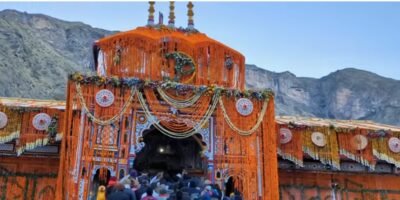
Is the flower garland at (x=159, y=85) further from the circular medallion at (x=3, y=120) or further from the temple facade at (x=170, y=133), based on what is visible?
the circular medallion at (x=3, y=120)

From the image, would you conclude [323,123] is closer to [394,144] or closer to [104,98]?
[394,144]

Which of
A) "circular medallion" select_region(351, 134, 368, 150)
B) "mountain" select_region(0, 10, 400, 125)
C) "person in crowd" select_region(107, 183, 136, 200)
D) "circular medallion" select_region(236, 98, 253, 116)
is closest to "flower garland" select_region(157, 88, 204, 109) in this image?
"circular medallion" select_region(236, 98, 253, 116)

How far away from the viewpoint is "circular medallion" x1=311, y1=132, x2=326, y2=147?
16.3 meters

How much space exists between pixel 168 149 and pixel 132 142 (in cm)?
470

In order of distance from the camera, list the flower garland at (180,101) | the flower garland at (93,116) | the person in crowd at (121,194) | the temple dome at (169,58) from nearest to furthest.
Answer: the person in crowd at (121,194)
the flower garland at (93,116)
the flower garland at (180,101)
the temple dome at (169,58)

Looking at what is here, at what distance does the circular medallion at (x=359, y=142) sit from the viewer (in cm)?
1658

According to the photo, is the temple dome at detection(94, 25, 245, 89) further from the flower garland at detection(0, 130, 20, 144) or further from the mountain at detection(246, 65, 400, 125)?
the mountain at detection(246, 65, 400, 125)

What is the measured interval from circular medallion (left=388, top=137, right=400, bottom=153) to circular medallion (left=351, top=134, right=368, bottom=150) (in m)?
1.19

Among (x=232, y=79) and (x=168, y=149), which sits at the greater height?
(x=232, y=79)

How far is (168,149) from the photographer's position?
17375mm

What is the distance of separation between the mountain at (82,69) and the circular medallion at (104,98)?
85.2 feet

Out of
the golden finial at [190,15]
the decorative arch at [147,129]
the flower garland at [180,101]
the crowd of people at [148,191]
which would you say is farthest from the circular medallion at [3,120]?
the golden finial at [190,15]

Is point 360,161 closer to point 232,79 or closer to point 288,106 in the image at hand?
point 232,79

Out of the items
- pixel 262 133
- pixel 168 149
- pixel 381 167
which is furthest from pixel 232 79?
pixel 381 167
